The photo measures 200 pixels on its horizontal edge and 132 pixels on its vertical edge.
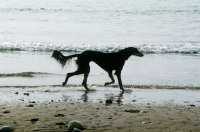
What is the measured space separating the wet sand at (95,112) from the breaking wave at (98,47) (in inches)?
351

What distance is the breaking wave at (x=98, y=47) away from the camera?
57.6 feet

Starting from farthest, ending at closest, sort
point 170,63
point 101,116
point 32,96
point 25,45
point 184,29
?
point 184,29 → point 25,45 → point 170,63 → point 32,96 → point 101,116

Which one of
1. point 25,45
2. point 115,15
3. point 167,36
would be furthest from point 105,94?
point 115,15

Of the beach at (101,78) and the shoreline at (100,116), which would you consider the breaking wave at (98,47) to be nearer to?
the beach at (101,78)

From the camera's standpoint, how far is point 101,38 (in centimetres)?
2178

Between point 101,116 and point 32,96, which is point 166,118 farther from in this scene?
point 32,96

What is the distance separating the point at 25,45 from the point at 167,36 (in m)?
8.09

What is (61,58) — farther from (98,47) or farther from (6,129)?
(98,47)

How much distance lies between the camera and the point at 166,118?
20.2ft

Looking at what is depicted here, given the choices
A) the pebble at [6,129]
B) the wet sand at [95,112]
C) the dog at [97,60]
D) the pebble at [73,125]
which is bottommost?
the wet sand at [95,112]

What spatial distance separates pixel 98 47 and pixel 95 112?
40.4ft

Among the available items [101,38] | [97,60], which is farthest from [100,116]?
[101,38]

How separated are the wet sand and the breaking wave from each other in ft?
29.2

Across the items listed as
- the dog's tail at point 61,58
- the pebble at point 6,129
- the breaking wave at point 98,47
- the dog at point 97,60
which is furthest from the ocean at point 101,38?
the pebble at point 6,129
